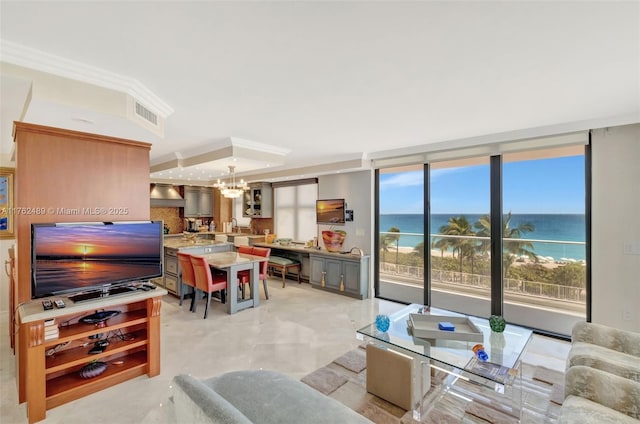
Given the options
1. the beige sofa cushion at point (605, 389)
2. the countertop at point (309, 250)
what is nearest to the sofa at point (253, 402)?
the beige sofa cushion at point (605, 389)

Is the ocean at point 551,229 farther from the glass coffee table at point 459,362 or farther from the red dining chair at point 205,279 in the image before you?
the red dining chair at point 205,279

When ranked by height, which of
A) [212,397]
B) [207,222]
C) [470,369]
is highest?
[207,222]

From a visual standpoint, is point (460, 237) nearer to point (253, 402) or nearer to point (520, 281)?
point (520, 281)

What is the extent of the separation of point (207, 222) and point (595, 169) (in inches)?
333

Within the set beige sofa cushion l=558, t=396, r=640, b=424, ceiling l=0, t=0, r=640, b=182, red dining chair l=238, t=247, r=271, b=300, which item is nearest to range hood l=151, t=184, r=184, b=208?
red dining chair l=238, t=247, r=271, b=300

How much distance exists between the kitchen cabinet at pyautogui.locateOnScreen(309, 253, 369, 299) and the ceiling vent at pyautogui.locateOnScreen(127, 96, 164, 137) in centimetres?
370

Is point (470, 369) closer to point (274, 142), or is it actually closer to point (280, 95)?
point (280, 95)

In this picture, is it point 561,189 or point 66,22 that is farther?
point 561,189

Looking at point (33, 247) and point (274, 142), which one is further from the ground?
point (274, 142)

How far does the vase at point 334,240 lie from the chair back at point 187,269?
254 cm

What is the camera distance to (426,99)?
101 inches

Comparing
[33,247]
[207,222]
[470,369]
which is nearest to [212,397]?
[470,369]

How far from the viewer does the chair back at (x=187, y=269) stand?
436cm

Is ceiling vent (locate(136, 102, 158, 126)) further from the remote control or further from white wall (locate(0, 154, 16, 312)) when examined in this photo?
white wall (locate(0, 154, 16, 312))
